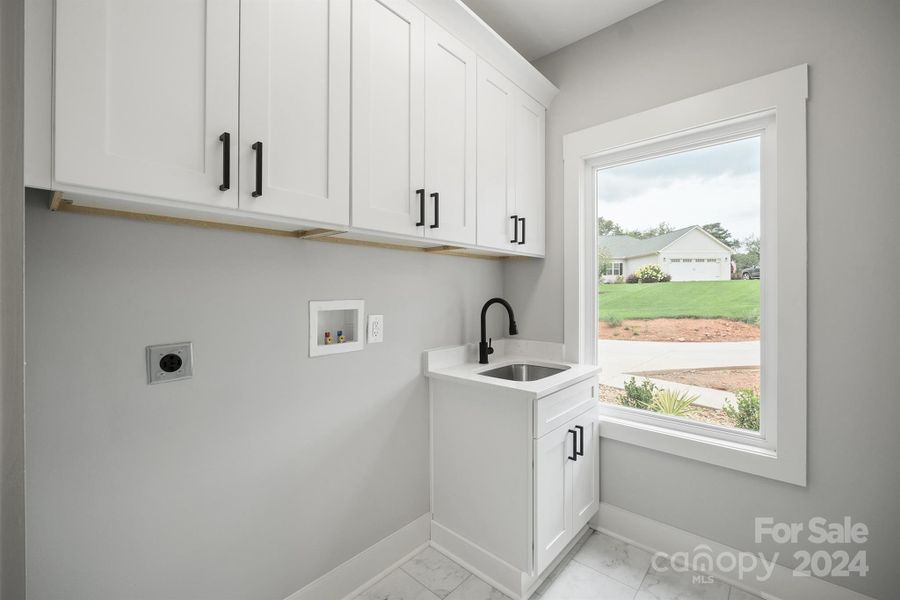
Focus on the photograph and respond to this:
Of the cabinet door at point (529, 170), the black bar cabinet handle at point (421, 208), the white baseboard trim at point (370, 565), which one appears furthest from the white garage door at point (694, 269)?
the white baseboard trim at point (370, 565)

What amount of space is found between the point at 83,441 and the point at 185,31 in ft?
3.53

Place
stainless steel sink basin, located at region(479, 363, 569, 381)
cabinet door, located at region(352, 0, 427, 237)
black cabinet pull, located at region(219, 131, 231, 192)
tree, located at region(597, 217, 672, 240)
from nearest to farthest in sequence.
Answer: black cabinet pull, located at region(219, 131, 231, 192)
cabinet door, located at region(352, 0, 427, 237)
tree, located at region(597, 217, 672, 240)
stainless steel sink basin, located at region(479, 363, 569, 381)

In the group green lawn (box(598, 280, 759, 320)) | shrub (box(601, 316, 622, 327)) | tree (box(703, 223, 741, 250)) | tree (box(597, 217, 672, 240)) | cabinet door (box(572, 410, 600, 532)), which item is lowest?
cabinet door (box(572, 410, 600, 532))

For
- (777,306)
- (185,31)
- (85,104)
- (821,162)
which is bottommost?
(777,306)

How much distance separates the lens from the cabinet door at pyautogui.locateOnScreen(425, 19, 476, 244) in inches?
60.9

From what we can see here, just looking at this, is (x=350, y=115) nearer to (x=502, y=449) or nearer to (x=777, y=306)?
(x=502, y=449)

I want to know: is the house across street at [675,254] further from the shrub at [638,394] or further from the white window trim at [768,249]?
the shrub at [638,394]

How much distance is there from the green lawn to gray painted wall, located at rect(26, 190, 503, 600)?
1.18 m

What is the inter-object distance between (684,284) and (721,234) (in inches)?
11.0

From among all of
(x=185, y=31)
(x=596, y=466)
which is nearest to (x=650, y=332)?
(x=596, y=466)

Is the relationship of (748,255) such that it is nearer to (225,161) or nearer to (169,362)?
(225,161)

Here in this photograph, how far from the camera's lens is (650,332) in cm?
204

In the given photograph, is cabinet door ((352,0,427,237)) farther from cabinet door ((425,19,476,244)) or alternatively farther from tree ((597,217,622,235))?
tree ((597,217,622,235))

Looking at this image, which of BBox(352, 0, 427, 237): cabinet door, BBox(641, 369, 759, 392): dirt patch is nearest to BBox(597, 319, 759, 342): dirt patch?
BBox(641, 369, 759, 392): dirt patch
